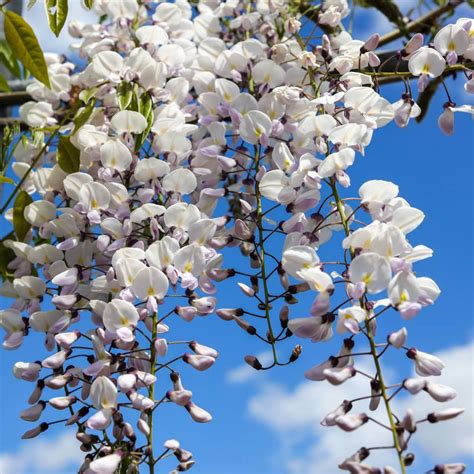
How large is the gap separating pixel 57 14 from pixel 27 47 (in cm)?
8

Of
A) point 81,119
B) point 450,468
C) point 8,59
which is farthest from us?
point 8,59

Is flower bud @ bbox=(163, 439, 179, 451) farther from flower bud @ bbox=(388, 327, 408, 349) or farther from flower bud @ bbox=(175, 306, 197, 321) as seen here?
flower bud @ bbox=(388, 327, 408, 349)

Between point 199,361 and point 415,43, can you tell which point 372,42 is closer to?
point 415,43

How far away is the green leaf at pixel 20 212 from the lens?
4.23 feet

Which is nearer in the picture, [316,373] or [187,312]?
[316,373]

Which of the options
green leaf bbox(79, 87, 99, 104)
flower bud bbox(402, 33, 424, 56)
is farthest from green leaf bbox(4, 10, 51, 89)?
flower bud bbox(402, 33, 424, 56)

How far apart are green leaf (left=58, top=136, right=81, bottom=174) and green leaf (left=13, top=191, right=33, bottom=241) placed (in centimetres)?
10

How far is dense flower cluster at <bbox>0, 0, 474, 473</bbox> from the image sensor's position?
2.91 ft

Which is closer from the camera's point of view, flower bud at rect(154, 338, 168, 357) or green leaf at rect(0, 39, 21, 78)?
flower bud at rect(154, 338, 168, 357)

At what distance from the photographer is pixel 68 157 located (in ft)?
4.12

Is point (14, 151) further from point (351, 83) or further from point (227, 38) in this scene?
point (351, 83)

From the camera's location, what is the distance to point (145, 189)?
113cm

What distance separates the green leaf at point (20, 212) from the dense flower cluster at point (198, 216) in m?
0.02

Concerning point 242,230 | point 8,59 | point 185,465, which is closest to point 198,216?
point 242,230
